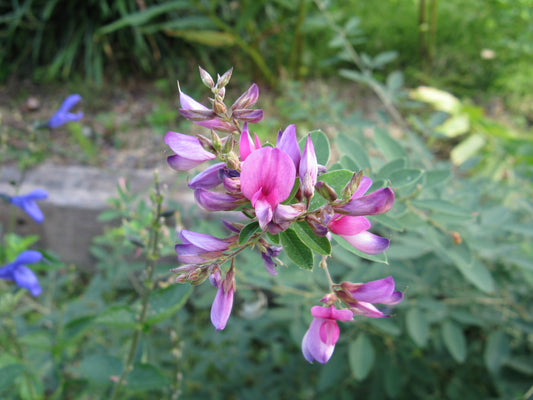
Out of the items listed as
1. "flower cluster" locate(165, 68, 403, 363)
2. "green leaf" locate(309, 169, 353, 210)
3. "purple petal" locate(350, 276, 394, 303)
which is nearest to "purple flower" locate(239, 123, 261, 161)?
"flower cluster" locate(165, 68, 403, 363)

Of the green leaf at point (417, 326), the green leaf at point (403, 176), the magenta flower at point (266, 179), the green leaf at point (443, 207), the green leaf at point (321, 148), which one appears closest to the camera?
the magenta flower at point (266, 179)

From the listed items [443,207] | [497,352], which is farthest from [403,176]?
[497,352]

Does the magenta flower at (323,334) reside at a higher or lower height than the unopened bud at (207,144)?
lower

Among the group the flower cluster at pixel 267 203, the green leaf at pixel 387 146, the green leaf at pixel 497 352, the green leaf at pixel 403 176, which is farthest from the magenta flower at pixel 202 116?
the green leaf at pixel 497 352

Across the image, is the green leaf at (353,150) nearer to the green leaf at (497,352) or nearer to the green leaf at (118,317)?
the green leaf at (118,317)

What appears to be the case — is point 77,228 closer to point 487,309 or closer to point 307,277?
point 307,277

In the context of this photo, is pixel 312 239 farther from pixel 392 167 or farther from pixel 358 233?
pixel 392 167
